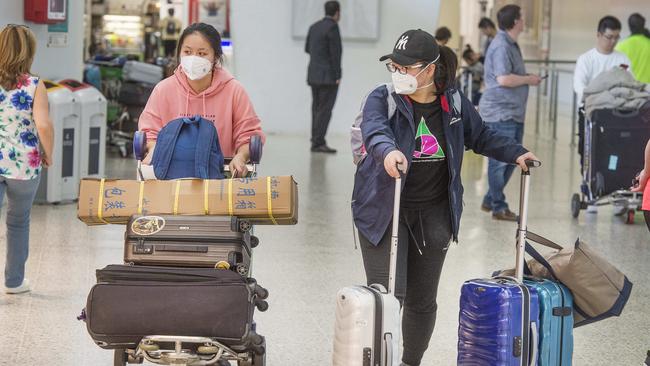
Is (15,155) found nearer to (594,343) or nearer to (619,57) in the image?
(594,343)

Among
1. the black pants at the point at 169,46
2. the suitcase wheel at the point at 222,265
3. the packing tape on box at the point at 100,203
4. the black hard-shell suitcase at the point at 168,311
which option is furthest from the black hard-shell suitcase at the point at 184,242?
the black pants at the point at 169,46

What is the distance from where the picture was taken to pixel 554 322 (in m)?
4.51

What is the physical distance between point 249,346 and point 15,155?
264 cm

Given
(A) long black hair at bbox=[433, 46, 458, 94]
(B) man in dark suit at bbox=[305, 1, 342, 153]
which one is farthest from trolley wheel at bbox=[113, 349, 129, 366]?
(B) man in dark suit at bbox=[305, 1, 342, 153]

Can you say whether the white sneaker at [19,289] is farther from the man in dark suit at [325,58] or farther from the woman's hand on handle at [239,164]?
the man in dark suit at [325,58]

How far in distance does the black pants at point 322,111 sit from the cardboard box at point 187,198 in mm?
10263

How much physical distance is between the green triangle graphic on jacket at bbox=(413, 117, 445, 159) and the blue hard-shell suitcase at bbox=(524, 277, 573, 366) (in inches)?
24.5

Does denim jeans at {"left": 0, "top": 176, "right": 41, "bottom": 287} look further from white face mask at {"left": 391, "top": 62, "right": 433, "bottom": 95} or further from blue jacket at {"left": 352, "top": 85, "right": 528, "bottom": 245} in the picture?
white face mask at {"left": 391, "top": 62, "right": 433, "bottom": 95}

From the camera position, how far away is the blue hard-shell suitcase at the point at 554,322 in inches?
176

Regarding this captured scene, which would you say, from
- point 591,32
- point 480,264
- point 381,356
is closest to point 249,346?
point 381,356

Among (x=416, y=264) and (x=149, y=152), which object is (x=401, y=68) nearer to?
(x=416, y=264)

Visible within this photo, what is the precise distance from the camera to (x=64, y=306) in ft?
21.1

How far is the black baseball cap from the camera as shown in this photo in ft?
15.2

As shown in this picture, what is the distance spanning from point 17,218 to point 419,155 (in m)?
2.69
